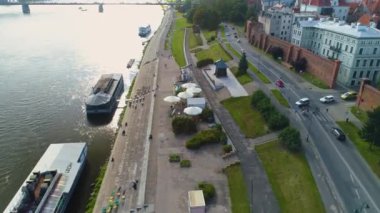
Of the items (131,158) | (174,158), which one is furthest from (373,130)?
(131,158)

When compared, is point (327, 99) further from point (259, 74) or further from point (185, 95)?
point (185, 95)

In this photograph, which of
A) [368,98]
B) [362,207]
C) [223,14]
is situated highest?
[223,14]

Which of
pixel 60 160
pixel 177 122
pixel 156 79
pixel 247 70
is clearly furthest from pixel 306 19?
pixel 60 160

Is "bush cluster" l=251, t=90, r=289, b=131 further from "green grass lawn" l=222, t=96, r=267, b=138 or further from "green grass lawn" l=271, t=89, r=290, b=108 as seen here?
"green grass lawn" l=271, t=89, r=290, b=108

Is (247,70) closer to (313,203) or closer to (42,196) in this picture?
(313,203)

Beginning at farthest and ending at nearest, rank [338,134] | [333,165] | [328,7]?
[328,7] → [338,134] → [333,165]

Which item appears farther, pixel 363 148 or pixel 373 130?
pixel 363 148
